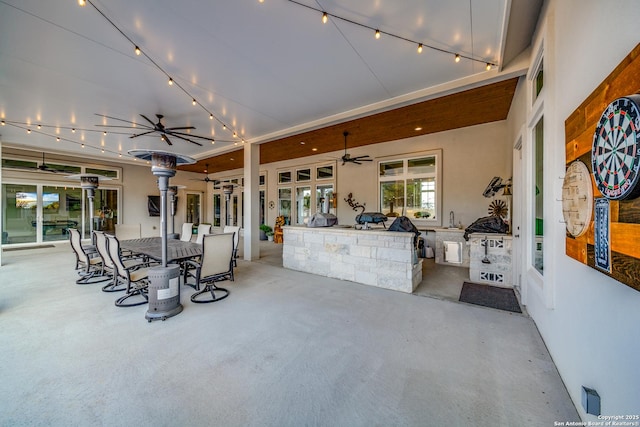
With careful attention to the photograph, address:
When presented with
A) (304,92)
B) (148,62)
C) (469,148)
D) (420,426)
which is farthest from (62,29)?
(469,148)

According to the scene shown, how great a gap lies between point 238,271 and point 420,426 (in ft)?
14.4

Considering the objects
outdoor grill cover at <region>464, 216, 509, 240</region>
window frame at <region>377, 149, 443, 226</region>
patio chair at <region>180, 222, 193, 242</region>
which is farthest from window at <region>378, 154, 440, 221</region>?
patio chair at <region>180, 222, 193, 242</region>

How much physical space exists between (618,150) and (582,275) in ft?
3.11

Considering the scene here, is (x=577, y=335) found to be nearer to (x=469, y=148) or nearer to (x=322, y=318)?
(x=322, y=318)

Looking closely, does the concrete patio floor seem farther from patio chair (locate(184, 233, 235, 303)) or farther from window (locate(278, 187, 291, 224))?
window (locate(278, 187, 291, 224))

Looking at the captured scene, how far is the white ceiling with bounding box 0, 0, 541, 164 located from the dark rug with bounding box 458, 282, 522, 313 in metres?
3.23

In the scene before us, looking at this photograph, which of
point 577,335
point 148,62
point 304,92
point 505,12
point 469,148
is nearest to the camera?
point 577,335

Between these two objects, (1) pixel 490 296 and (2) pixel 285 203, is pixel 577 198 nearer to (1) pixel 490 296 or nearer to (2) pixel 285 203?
(1) pixel 490 296

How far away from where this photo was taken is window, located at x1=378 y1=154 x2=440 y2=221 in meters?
6.81

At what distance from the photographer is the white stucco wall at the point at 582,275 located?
1.09m

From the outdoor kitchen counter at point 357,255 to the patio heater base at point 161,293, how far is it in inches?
102

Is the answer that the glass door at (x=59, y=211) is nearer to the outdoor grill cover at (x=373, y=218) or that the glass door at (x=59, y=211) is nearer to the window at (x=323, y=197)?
the window at (x=323, y=197)

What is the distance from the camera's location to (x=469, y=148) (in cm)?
616

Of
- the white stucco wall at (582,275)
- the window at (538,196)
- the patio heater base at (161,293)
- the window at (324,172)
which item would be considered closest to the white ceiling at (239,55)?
the white stucco wall at (582,275)
